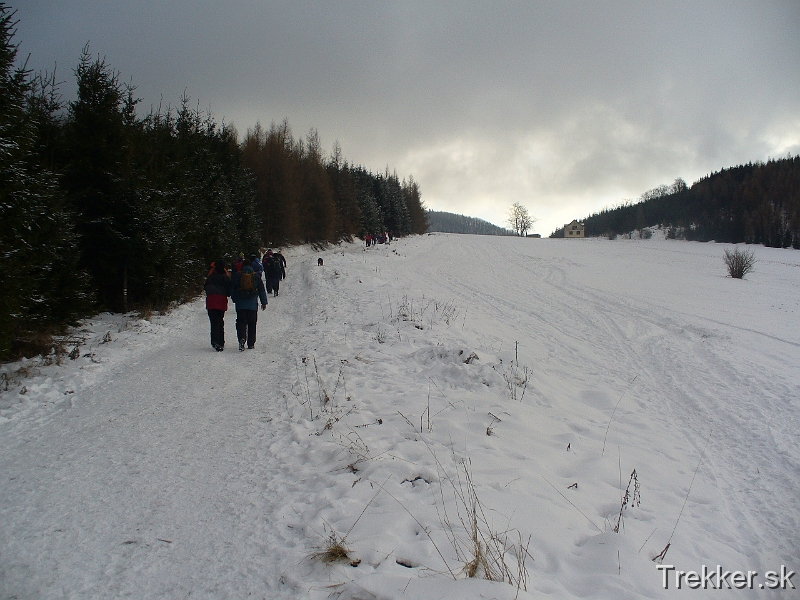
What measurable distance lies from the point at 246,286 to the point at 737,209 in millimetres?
112712

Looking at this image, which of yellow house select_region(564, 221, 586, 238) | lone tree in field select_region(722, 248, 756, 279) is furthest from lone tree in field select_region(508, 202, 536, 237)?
lone tree in field select_region(722, 248, 756, 279)

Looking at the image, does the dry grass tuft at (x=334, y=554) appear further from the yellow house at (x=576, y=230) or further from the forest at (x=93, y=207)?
the yellow house at (x=576, y=230)

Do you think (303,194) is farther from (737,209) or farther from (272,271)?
(737,209)

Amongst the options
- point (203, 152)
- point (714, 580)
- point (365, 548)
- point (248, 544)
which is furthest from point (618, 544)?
point (203, 152)

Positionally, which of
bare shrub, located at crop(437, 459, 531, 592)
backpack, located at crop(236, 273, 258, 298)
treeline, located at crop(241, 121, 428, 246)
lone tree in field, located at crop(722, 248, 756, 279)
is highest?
treeline, located at crop(241, 121, 428, 246)

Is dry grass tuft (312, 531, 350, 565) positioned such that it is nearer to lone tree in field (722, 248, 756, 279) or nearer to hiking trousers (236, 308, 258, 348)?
hiking trousers (236, 308, 258, 348)

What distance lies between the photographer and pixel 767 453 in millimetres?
4766

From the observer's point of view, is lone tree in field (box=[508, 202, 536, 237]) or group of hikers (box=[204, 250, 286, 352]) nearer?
group of hikers (box=[204, 250, 286, 352])

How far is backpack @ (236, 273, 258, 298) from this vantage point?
353 inches

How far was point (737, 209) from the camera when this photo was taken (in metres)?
87.1

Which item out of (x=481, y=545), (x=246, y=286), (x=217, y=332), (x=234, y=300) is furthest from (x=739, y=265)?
(x=481, y=545)

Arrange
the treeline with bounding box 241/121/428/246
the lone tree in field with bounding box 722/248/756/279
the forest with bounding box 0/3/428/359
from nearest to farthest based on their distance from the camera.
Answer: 1. the forest with bounding box 0/3/428/359
2. the lone tree in field with bounding box 722/248/756/279
3. the treeline with bounding box 241/121/428/246

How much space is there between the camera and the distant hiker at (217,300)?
875cm

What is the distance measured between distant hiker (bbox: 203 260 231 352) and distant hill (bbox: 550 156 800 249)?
9621 centimetres
